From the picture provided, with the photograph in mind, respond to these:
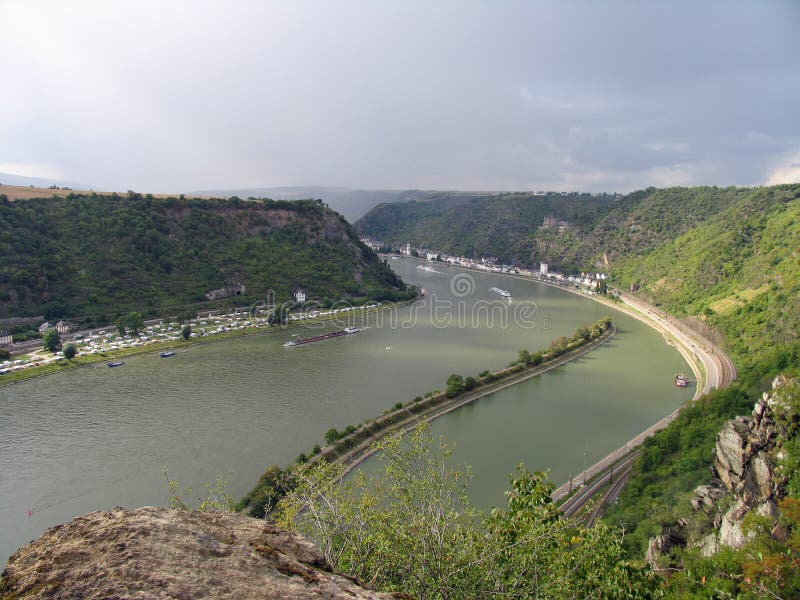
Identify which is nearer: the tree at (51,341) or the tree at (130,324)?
the tree at (51,341)

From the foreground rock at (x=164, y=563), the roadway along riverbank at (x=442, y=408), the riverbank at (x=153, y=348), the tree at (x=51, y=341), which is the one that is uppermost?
the foreground rock at (x=164, y=563)

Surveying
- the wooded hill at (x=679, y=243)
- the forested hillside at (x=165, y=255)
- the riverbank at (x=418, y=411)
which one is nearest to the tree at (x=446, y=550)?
the riverbank at (x=418, y=411)

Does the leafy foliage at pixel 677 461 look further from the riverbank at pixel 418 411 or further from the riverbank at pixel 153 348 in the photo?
the riverbank at pixel 153 348

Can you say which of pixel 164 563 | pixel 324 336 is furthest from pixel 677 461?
pixel 324 336

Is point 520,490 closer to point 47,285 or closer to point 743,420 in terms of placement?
point 743,420

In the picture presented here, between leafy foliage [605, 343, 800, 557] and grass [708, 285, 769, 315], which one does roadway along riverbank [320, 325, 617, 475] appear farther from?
grass [708, 285, 769, 315]

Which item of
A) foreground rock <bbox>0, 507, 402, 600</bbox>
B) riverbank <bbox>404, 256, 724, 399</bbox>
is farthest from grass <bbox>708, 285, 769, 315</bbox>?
foreground rock <bbox>0, 507, 402, 600</bbox>

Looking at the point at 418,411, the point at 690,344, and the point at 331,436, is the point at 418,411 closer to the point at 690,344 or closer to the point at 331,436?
the point at 331,436
